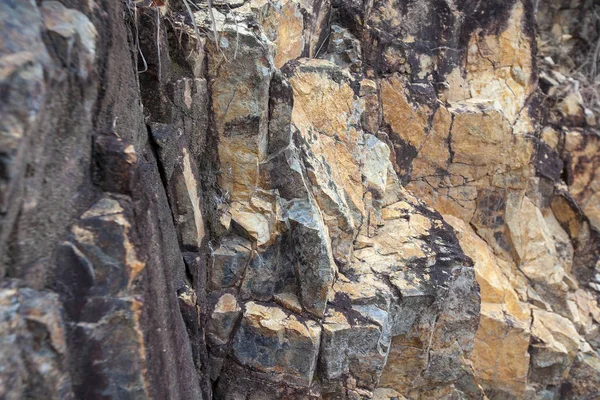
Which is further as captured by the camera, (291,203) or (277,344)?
(291,203)

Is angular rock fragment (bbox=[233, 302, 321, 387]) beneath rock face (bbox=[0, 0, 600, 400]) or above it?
beneath

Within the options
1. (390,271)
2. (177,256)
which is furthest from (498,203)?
(177,256)

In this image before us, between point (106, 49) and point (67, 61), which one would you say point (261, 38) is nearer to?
point (106, 49)

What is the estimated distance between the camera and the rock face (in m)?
1.42

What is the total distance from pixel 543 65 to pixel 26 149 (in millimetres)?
7108

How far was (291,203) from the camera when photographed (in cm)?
292

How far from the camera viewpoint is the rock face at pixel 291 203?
4.66 ft

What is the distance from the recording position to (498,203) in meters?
5.36

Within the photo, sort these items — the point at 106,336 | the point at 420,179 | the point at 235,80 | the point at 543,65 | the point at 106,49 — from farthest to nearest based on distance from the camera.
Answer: the point at 543,65 < the point at 420,179 < the point at 235,80 < the point at 106,49 < the point at 106,336

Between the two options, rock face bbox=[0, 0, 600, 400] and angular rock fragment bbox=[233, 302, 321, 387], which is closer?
rock face bbox=[0, 0, 600, 400]

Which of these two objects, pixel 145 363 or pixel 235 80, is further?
pixel 235 80

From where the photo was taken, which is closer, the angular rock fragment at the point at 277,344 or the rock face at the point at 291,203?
the rock face at the point at 291,203

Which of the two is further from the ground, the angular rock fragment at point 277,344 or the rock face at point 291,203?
the rock face at point 291,203

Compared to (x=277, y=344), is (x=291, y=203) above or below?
above
